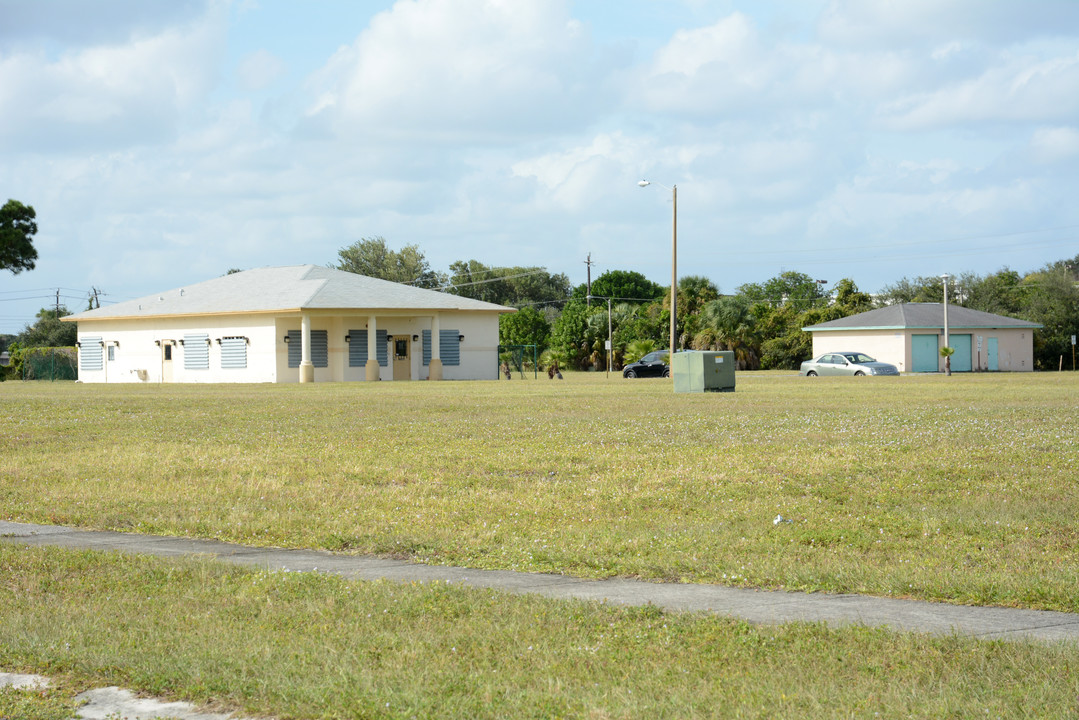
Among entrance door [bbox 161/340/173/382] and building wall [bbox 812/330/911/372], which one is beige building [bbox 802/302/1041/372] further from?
entrance door [bbox 161/340/173/382]

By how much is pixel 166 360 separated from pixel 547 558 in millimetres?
51489

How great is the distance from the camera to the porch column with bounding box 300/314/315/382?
166ft

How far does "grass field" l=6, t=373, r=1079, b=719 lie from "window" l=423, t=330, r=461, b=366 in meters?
33.9

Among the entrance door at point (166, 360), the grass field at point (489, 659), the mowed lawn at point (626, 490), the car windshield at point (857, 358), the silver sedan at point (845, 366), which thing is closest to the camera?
the grass field at point (489, 659)

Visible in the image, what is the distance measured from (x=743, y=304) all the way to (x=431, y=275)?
49.8 metres

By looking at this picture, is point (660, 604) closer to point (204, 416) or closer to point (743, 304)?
point (204, 416)

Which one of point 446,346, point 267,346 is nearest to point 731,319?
point 446,346

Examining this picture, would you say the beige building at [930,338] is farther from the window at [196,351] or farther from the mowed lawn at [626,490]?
the mowed lawn at [626,490]

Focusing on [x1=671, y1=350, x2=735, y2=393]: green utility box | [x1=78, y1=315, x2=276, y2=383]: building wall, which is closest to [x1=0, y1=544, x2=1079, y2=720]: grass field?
[x1=671, y1=350, x2=735, y2=393]: green utility box

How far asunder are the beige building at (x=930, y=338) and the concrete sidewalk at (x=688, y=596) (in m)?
53.7

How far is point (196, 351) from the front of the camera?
5528cm

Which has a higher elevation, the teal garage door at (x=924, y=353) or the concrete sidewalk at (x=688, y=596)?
the teal garage door at (x=924, y=353)

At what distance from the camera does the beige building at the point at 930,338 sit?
196 ft

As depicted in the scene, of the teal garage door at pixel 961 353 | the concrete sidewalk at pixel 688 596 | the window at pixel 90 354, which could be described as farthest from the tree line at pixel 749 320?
the concrete sidewalk at pixel 688 596
